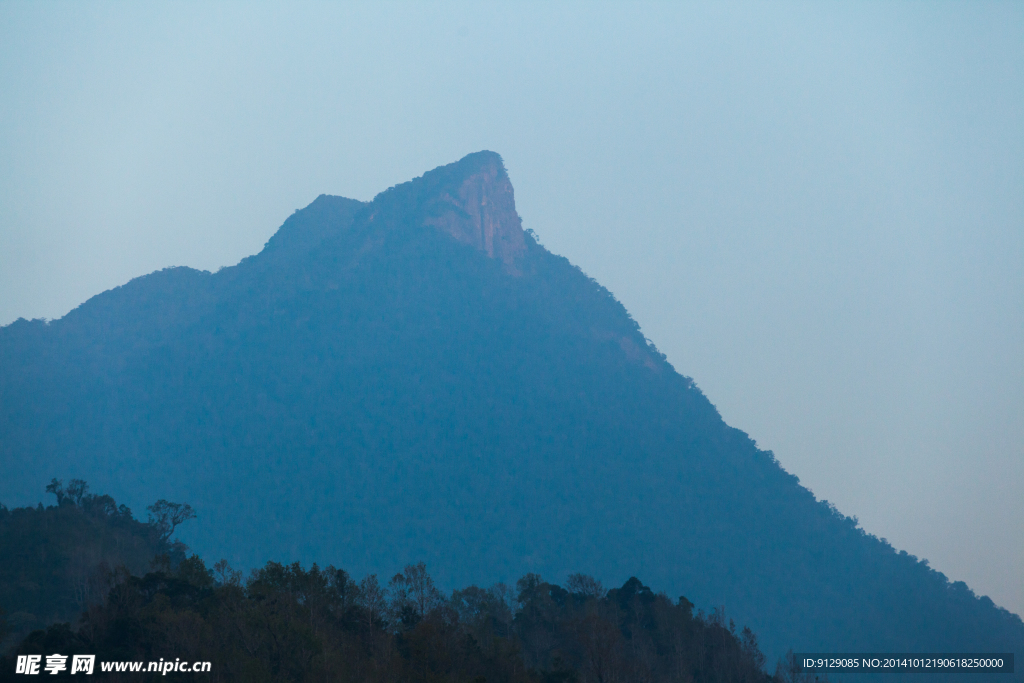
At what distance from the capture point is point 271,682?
29.6 metres

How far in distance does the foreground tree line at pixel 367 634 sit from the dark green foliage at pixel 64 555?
10.6ft

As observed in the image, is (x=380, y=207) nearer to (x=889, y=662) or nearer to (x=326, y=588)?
(x=889, y=662)

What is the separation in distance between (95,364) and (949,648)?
11220 centimetres

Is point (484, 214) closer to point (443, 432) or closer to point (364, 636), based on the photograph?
point (443, 432)

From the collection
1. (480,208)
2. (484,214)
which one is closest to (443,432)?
(484,214)

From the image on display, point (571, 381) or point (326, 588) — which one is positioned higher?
point (571, 381)

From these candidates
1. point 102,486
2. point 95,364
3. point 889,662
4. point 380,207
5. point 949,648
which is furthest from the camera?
point 380,207

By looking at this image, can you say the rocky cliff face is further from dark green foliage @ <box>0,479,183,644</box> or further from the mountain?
dark green foliage @ <box>0,479,183,644</box>

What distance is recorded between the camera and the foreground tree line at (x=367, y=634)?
99.1 ft

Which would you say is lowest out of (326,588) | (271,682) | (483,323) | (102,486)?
(271,682)

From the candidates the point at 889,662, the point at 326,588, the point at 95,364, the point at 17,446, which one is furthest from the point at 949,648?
the point at 95,364

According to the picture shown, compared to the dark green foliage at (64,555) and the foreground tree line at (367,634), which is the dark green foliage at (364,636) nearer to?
the foreground tree line at (367,634)

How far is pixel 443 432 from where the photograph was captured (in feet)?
413

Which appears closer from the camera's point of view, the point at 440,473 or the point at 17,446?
the point at 17,446
